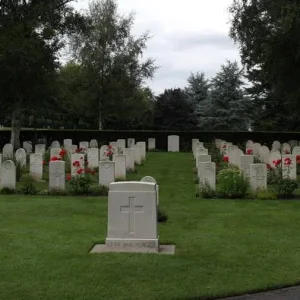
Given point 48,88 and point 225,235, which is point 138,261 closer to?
point 225,235

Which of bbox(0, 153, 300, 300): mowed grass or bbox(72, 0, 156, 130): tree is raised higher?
bbox(72, 0, 156, 130): tree

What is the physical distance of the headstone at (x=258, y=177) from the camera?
41.5 feet

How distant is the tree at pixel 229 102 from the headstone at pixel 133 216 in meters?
37.3

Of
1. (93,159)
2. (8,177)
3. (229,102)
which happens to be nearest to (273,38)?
(93,159)

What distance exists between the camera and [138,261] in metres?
6.33

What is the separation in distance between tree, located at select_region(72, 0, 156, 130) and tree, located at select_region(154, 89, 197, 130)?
42.0 ft

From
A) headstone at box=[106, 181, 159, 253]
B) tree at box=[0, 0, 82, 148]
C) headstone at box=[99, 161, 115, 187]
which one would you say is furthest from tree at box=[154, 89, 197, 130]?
headstone at box=[106, 181, 159, 253]

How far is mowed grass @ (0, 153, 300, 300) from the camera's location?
5.33 metres

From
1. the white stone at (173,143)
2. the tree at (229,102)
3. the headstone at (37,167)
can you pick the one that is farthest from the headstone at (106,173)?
the tree at (229,102)

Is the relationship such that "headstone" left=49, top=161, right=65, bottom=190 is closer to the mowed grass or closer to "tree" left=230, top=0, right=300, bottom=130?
the mowed grass

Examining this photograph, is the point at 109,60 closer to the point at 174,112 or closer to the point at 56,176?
the point at 174,112

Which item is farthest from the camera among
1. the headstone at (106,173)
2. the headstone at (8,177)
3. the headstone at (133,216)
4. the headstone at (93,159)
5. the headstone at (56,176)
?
the headstone at (93,159)

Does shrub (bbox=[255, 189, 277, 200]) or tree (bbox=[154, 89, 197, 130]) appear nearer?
shrub (bbox=[255, 189, 277, 200])

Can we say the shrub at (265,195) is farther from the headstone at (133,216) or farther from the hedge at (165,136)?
the hedge at (165,136)
